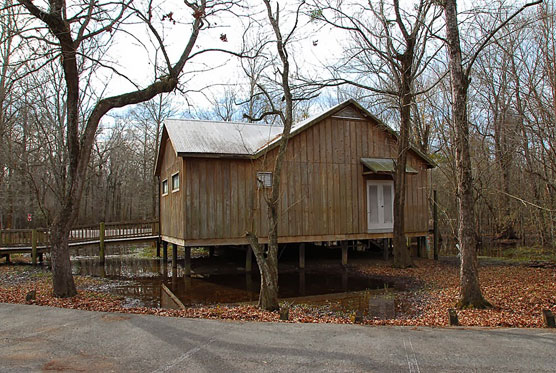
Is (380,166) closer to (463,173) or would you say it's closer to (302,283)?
(302,283)

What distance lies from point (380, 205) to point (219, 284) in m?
7.18

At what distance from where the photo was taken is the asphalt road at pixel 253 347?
14.0ft

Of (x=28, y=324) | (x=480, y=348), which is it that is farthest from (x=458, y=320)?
(x=28, y=324)

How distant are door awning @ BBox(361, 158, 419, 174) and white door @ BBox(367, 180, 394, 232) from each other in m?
0.74

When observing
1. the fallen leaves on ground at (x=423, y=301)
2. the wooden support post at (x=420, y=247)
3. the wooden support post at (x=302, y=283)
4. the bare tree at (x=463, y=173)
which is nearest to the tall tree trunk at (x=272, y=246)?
the fallen leaves on ground at (x=423, y=301)

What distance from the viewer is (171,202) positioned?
1527 centimetres

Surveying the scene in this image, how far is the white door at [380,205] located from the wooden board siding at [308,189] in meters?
0.27

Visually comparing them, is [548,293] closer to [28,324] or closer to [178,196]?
[28,324]

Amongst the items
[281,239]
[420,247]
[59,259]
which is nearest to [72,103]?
[59,259]

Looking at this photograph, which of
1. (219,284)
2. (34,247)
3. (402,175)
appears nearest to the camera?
(219,284)

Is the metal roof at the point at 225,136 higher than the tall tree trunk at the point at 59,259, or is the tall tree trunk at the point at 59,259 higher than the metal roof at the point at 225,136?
the metal roof at the point at 225,136

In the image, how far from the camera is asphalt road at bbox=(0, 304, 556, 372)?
427 centimetres

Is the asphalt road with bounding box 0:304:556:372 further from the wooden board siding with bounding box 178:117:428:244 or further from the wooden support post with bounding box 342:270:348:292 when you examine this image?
the wooden board siding with bounding box 178:117:428:244

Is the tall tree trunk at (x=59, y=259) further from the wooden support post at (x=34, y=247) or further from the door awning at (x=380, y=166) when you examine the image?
the door awning at (x=380, y=166)
